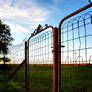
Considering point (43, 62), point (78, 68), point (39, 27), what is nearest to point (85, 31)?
point (78, 68)

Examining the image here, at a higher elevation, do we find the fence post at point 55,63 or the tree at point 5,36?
the tree at point 5,36

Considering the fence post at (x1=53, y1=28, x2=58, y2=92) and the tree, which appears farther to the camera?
the tree

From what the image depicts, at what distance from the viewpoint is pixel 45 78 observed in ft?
18.4

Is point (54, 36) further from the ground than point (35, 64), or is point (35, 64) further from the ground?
point (54, 36)

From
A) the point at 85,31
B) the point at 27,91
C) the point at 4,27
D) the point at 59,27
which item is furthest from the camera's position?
the point at 4,27

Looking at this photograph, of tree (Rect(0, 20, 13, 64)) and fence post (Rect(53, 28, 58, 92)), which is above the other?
tree (Rect(0, 20, 13, 64))

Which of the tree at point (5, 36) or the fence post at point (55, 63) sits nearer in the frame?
the fence post at point (55, 63)

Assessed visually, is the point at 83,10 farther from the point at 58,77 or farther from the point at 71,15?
the point at 58,77

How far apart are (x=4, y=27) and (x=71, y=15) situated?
2184cm

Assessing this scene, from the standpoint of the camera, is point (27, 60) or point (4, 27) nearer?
point (27, 60)

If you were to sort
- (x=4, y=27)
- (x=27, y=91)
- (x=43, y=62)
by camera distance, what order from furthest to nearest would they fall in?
(x=4, y=27) → (x=27, y=91) → (x=43, y=62)

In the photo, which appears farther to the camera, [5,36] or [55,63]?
[5,36]

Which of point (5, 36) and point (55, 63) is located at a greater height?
point (5, 36)

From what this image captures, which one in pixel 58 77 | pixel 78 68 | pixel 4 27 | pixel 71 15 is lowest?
pixel 58 77
